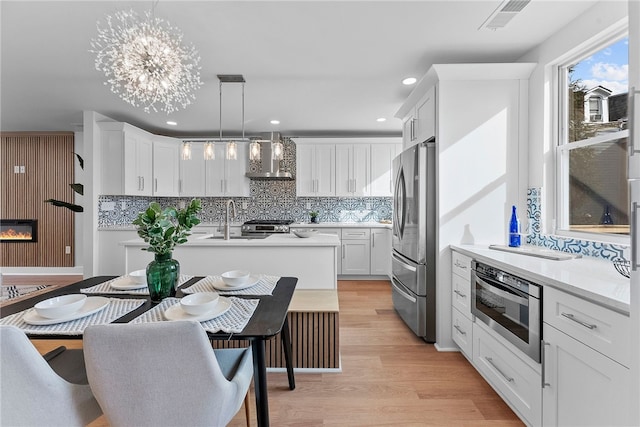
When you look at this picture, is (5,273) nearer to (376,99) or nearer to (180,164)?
(180,164)

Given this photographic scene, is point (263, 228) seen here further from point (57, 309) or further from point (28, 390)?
point (28, 390)

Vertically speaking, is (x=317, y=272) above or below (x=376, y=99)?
below

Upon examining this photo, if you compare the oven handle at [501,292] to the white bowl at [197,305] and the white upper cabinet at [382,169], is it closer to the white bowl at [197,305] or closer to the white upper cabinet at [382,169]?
the white bowl at [197,305]

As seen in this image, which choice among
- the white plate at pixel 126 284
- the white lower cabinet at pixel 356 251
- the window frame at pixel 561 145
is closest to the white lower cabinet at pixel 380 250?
the white lower cabinet at pixel 356 251

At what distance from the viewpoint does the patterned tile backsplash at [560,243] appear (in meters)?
1.83

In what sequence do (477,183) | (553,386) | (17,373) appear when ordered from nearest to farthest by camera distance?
(17,373) → (553,386) → (477,183)

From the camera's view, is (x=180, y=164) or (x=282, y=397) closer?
(x=282, y=397)

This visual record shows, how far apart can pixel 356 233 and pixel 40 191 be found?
542cm

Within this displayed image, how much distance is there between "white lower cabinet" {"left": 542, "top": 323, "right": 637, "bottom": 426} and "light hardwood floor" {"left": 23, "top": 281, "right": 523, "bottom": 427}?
40 cm

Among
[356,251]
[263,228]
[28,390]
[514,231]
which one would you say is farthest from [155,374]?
[356,251]

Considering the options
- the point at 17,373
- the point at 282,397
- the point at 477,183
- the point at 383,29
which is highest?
the point at 383,29

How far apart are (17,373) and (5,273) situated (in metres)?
6.15

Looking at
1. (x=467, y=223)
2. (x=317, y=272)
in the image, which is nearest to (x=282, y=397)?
(x=317, y=272)

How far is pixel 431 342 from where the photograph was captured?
2.69 meters
